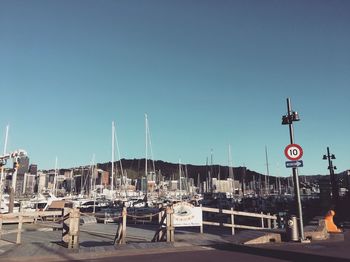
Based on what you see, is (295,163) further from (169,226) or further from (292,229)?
(169,226)

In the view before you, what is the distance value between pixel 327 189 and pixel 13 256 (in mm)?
36288

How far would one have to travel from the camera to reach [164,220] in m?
14.8

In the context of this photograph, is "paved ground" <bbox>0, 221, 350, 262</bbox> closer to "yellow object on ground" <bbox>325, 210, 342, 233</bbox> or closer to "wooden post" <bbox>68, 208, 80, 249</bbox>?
"wooden post" <bbox>68, 208, 80, 249</bbox>

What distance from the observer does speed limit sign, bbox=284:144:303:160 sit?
14.8m

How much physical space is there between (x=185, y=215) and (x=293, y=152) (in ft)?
Answer: 19.2

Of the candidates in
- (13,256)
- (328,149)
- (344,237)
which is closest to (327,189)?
(328,149)

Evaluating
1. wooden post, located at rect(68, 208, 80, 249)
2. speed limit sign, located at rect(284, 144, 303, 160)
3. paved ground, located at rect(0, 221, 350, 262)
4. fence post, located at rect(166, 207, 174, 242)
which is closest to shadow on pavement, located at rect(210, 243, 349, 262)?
paved ground, located at rect(0, 221, 350, 262)

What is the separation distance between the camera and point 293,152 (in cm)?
1486

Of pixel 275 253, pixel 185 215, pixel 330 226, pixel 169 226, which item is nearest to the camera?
pixel 275 253

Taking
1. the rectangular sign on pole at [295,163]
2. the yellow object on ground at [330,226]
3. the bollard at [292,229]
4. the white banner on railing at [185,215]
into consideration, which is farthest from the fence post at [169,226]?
the yellow object on ground at [330,226]

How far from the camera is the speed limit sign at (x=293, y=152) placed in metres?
14.8

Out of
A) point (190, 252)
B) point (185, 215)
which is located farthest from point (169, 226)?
point (185, 215)

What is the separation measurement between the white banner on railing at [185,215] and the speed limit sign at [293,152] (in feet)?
17.2

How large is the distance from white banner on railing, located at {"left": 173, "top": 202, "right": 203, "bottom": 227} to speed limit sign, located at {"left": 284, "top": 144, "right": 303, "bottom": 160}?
523 centimetres
